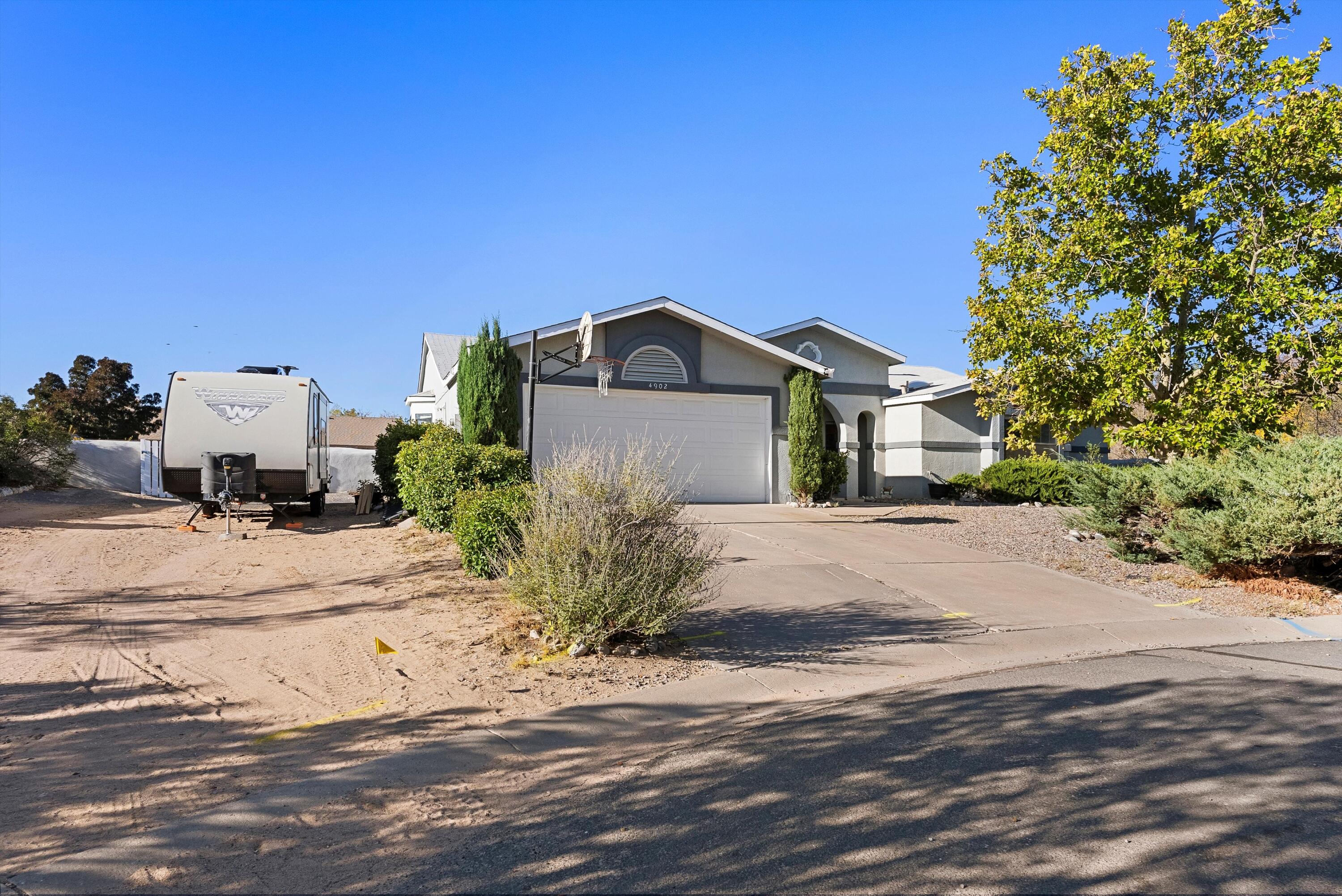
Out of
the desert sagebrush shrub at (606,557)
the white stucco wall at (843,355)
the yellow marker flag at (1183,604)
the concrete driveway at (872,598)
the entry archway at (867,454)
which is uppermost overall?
the white stucco wall at (843,355)

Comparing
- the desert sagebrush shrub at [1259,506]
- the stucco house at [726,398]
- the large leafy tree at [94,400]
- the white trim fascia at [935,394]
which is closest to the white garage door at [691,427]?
the stucco house at [726,398]

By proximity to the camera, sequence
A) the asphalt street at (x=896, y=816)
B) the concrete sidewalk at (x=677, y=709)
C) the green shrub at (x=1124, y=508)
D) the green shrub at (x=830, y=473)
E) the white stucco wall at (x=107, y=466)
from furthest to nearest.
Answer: the white stucco wall at (x=107, y=466) < the green shrub at (x=830, y=473) < the green shrub at (x=1124, y=508) < the concrete sidewalk at (x=677, y=709) < the asphalt street at (x=896, y=816)

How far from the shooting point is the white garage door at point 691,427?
17.7 meters

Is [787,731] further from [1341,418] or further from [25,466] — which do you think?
[1341,418]

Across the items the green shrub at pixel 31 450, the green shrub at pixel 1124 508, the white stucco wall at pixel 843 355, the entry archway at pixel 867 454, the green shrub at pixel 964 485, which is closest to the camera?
the green shrub at pixel 1124 508

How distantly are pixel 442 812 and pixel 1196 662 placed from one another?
20.6 ft

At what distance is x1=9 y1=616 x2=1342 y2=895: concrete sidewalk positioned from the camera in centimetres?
357

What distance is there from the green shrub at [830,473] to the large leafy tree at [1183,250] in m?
4.90

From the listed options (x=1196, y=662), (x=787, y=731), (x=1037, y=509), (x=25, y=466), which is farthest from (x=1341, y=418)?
(x=25, y=466)

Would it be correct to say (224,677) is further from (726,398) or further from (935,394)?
(935,394)

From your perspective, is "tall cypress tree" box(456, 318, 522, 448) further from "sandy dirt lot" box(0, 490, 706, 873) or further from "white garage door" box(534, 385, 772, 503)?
"sandy dirt lot" box(0, 490, 706, 873)

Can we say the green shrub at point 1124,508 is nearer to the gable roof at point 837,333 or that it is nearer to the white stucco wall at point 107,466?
the gable roof at point 837,333

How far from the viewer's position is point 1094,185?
44.6 ft

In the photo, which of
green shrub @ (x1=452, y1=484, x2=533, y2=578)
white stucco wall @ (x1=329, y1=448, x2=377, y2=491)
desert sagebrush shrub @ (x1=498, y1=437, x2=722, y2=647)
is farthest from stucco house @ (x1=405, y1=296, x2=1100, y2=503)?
desert sagebrush shrub @ (x1=498, y1=437, x2=722, y2=647)
